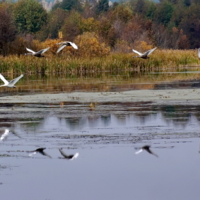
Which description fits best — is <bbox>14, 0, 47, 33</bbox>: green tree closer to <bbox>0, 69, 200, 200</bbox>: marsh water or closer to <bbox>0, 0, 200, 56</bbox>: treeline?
<bbox>0, 0, 200, 56</bbox>: treeline

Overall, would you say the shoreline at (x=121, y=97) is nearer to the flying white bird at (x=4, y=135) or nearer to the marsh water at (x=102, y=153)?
the marsh water at (x=102, y=153)

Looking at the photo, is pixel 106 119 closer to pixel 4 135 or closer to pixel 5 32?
pixel 4 135

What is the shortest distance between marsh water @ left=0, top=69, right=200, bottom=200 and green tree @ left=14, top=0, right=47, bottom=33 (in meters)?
75.0

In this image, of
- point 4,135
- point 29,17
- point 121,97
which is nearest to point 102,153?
point 4,135

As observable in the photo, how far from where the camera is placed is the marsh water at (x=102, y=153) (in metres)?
9.49

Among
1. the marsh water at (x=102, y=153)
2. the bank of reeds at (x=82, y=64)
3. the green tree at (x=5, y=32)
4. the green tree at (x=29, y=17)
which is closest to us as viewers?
the marsh water at (x=102, y=153)

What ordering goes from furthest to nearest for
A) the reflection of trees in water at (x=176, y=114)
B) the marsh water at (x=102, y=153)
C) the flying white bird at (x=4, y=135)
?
the reflection of trees in water at (x=176, y=114) < the flying white bird at (x=4, y=135) < the marsh water at (x=102, y=153)

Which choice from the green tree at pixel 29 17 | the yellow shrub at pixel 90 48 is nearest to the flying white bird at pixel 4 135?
the yellow shrub at pixel 90 48

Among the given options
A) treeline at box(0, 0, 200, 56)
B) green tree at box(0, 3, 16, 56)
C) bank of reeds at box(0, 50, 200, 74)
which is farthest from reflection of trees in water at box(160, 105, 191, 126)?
green tree at box(0, 3, 16, 56)

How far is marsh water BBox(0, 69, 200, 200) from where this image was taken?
374 inches

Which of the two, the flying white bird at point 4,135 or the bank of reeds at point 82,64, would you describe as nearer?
the flying white bird at point 4,135

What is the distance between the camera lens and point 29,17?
307 ft

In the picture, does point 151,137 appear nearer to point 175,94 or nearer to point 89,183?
point 89,183

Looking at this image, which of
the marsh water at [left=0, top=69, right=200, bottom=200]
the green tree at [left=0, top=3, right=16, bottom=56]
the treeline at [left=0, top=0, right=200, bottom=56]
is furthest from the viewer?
the treeline at [left=0, top=0, right=200, bottom=56]
